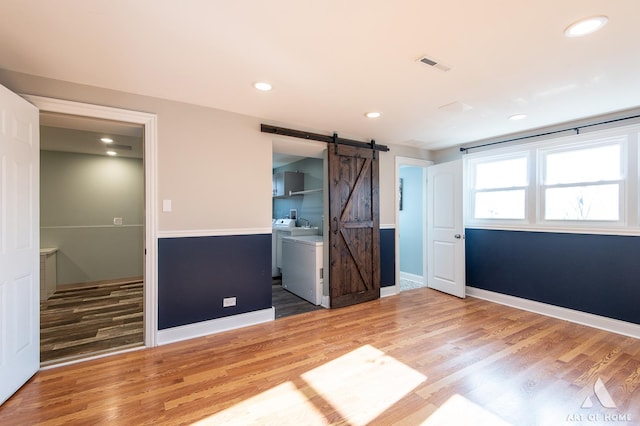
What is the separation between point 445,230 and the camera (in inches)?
185

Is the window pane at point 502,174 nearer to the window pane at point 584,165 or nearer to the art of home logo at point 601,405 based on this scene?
the window pane at point 584,165

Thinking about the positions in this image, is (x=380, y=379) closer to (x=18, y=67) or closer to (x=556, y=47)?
(x=556, y=47)

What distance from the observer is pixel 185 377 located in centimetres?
228

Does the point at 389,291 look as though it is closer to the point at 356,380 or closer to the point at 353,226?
the point at 353,226

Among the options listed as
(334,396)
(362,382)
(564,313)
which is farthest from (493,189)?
(334,396)

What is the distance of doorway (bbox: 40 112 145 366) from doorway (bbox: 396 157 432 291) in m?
4.46

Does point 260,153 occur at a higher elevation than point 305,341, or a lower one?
higher

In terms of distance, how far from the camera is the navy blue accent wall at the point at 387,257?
4578 millimetres

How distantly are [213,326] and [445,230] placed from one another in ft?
12.1

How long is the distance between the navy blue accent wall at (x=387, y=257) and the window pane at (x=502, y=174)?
1.64 meters

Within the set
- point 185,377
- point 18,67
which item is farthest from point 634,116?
point 18,67

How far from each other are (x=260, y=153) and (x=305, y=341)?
2.15 m

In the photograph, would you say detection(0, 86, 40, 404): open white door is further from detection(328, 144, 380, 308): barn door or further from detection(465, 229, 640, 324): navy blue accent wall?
detection(465, 229, 640, 324): navy blue accent wall

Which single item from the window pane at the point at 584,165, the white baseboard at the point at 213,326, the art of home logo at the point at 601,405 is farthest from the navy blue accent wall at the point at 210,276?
the window pane at the point at 584,165
